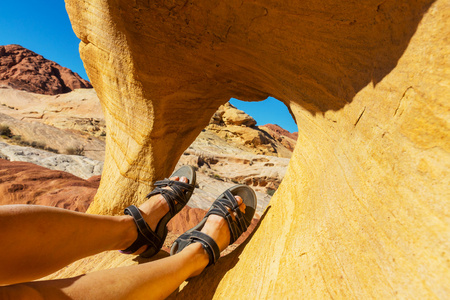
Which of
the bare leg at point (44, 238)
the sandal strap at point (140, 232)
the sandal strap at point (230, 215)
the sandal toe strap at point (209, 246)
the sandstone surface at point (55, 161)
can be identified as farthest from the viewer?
the sandstone surface at point (55, 161)

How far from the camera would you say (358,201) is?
0.86 meters

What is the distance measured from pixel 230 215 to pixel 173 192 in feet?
Answer: 1.65

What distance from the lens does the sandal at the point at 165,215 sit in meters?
1.55

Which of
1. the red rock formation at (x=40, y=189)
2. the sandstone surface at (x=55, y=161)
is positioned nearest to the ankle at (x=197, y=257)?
the red rock formation at (x=40, y=189)

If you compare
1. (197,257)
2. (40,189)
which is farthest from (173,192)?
(40,189)

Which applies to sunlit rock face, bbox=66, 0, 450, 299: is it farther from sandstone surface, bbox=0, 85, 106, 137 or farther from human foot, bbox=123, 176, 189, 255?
sandstone surface, bbox=0, 85, 106, 137

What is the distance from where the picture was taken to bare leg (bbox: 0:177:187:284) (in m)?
0.91

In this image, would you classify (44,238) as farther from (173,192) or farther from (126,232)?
(173,192)

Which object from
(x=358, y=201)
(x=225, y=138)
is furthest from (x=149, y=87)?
(x=225, y=138)

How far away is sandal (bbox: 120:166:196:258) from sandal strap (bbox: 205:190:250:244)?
0.98 feet

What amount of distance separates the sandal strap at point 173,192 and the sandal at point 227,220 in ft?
0.79

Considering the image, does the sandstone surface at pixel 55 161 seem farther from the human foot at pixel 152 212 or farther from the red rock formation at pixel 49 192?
the human foot at pixel 152 212

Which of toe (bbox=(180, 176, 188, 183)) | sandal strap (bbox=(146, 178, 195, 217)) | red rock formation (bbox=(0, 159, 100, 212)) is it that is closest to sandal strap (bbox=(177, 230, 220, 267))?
sandal strap (bbox=(146, 178, 195, 217))

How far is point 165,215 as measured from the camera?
179 cm
